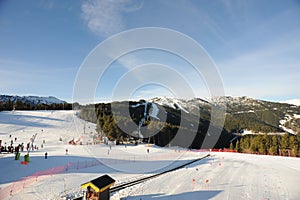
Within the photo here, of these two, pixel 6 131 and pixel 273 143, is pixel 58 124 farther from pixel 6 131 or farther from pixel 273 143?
pixel 273 143

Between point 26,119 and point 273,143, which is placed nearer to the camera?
point 273,143

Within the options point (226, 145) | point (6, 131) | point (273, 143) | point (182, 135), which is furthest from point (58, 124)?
point (226, 145)

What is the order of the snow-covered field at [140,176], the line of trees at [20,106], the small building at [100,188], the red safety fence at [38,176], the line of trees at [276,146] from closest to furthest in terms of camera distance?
1. the small building at [100,188]
2. the red safety fence at [38,176]
3. the snow-covered field at [140,176]
4. the line of trees at [276,146]
5. the line of trees at [20,106]

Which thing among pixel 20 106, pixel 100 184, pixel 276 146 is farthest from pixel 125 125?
pixel 20 106

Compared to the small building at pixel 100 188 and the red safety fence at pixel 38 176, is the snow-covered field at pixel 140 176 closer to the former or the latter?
the red safety fence at pixel 38 176

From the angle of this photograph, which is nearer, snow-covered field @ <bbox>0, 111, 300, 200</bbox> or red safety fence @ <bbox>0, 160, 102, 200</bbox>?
red safety fence @ <bbox>0, 160, 102, 200</bbox>

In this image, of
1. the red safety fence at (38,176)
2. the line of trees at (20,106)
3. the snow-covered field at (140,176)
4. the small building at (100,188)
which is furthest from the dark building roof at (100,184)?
the line of trees at (20,106)

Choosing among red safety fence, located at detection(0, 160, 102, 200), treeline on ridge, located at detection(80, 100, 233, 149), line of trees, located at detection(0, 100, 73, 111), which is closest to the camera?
red safety fence, located at detection(0, 160, 102, 200)

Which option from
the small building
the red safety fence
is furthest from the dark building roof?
the red safety fence

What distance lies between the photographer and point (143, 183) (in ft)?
56.6

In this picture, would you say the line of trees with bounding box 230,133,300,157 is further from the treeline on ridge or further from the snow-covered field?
the snow-covered field

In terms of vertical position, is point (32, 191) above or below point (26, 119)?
below

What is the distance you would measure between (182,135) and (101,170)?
4377 cm

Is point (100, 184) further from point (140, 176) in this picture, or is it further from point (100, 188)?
point (140, 176)
